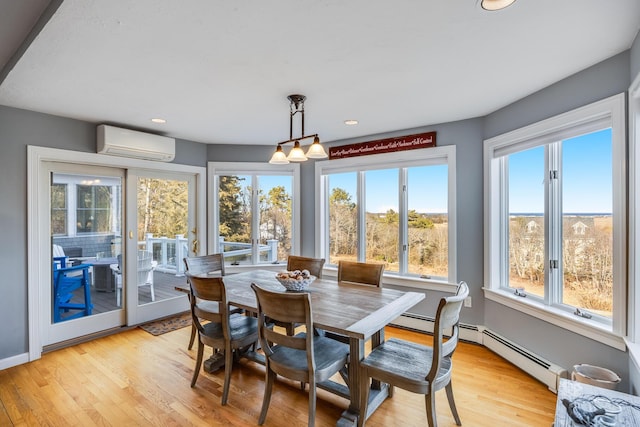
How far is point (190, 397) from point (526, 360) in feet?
9.26

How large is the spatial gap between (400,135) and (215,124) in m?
2.23

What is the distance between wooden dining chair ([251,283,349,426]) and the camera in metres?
1.82

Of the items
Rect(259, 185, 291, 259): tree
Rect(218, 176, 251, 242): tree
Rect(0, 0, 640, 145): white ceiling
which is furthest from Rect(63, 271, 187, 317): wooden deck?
Rect(0, 0, 640, 145): white ceiling

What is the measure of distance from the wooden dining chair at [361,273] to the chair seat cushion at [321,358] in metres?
0.81

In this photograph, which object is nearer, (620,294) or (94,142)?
(620,294)

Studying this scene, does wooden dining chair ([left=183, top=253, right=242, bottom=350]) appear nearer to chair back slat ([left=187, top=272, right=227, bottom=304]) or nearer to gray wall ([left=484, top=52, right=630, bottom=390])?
chair back slat ([left=187, top=272, right=227, bottom=304])

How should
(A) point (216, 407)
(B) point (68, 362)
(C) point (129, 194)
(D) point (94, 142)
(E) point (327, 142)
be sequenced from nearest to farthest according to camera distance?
(A) point (216, 407) → (B) point (68, 362) → (D) point (94, 142) → (C) point (129, 194) → (E) point (327, 142)

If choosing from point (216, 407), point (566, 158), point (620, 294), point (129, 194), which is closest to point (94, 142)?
point (129, 194)

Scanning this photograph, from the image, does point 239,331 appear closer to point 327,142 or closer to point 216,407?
point 216,407

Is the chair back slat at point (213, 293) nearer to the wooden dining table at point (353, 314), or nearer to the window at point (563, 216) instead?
the wooden dining table at point (353, 314)

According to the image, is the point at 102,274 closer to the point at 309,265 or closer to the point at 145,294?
the point at 145,294

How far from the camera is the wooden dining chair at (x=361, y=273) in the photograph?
2.87m

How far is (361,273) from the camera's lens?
2.97 meters

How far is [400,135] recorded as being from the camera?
386 centimetres
